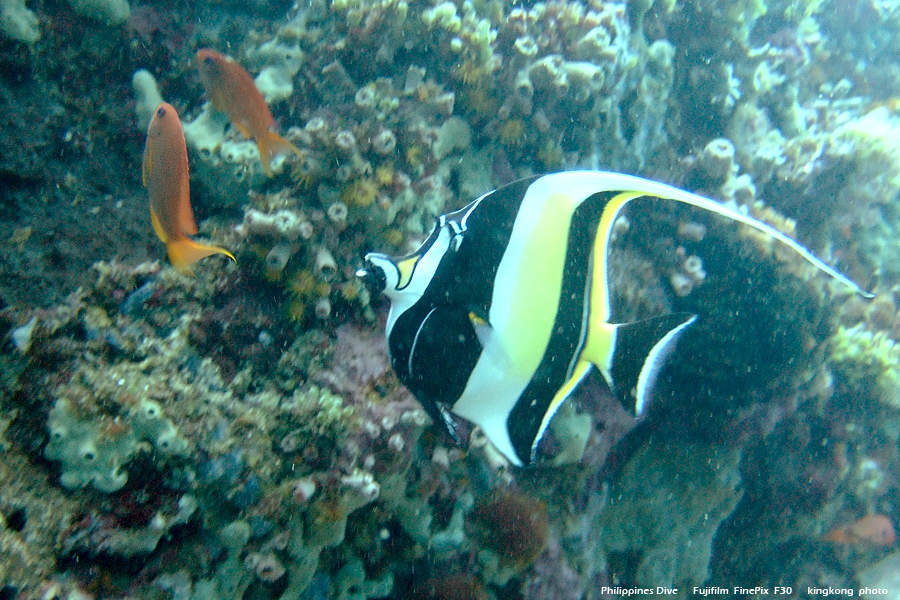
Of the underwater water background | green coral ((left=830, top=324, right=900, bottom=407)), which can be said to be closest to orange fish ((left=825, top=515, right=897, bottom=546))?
the underwater water background

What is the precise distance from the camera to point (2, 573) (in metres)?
1.73

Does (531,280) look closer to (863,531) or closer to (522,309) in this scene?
(522,309)

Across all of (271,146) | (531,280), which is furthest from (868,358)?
(271,146)

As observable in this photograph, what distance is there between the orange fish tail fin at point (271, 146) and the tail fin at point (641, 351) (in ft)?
6.46

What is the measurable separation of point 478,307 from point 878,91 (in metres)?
10.3

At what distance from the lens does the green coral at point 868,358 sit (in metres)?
4.43

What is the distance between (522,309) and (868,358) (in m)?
5.21

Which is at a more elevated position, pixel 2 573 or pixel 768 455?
pixel 2 573

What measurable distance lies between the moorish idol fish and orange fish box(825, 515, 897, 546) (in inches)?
250

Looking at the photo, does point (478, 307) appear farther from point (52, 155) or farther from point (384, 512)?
point (52, 155)

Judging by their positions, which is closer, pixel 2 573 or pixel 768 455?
pixel 2 573

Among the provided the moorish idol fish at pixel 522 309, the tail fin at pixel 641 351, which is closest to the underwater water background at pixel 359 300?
the moorish idol fish at pixel 522 309

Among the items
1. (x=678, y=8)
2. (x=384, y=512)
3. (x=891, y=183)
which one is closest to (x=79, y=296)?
(x=384, y=512)

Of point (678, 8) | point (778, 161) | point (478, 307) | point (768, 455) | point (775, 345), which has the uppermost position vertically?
point (678, 8)
